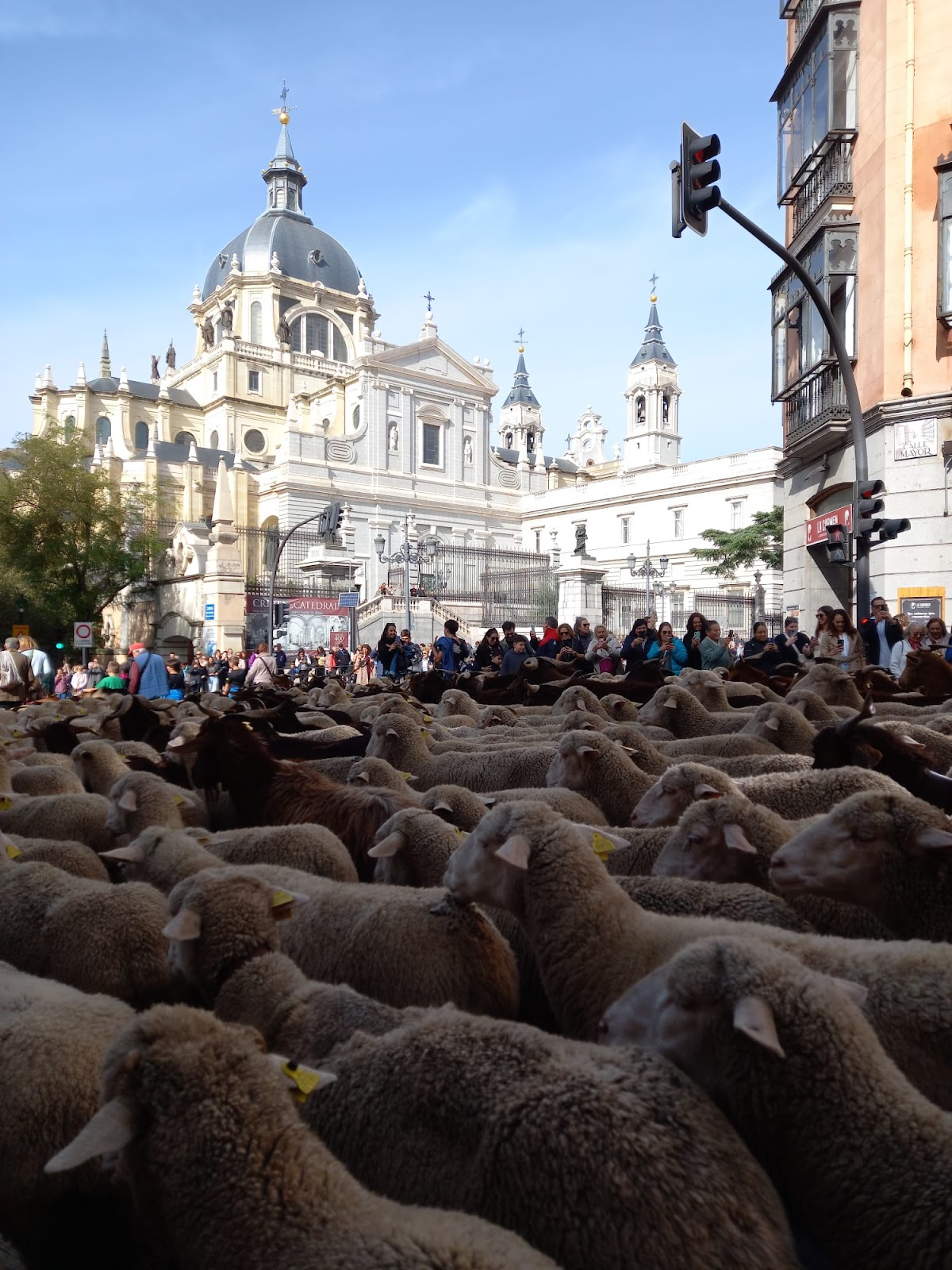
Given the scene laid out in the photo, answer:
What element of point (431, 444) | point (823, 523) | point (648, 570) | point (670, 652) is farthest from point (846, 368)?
point (431, 444)

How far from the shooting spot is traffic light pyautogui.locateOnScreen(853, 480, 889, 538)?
1170 cm

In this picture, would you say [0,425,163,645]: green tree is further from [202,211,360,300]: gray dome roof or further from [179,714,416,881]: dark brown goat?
[179,714,416,881]: dark brown goat

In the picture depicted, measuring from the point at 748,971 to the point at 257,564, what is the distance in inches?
2065

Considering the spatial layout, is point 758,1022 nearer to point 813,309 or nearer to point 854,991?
point 854,991

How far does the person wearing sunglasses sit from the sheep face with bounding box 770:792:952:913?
9.22m

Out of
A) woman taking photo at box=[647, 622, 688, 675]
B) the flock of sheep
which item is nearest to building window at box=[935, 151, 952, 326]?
woman taking photo at box=[647, 622, 688, 675]

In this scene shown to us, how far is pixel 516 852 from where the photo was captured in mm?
2543

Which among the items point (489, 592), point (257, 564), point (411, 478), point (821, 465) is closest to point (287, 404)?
point (411, 478)


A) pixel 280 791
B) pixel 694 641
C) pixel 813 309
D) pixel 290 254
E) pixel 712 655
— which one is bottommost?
pixel 280 791

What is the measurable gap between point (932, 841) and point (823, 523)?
620 inches

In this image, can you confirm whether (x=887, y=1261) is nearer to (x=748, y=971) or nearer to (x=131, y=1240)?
(x=748, y=971)

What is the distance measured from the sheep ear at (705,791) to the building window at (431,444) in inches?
2365

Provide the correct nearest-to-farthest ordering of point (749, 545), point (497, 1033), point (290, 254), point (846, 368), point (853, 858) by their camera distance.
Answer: point (497, 1033) → point (853, 858) → point (846, 368) → point (749, 545) → point (290, 254)

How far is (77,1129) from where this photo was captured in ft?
6.75
